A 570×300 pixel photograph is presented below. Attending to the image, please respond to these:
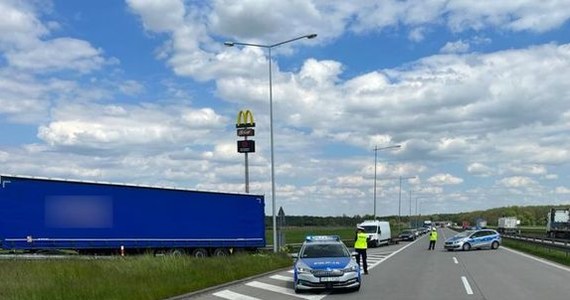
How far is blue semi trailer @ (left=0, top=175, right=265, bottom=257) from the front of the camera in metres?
25.4

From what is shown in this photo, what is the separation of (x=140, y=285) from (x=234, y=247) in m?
18.0

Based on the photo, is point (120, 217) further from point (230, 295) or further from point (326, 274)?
point (326, 274)

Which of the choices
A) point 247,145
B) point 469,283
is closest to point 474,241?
point 247,145

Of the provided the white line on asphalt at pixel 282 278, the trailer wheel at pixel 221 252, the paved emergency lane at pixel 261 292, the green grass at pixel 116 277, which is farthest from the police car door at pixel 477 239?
the paved emergency lane at pixel 261 292

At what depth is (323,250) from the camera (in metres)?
18.7

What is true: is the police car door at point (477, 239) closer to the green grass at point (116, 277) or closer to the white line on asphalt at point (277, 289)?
the green grass at point (116, 277)

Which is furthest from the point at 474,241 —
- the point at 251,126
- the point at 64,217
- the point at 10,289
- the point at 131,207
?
the point at 10,289

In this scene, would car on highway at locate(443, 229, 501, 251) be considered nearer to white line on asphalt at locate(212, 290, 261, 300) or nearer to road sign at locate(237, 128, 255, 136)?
road sign at locate(237, 128, 255, 136)

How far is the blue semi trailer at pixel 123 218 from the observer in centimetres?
2542

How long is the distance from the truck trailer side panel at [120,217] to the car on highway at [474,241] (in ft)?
47.8

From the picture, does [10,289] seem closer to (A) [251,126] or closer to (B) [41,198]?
(B) [41,198]

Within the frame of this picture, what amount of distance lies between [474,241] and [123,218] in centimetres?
2483

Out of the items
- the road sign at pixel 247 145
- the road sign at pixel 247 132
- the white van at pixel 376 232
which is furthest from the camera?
the white van at pixel 376 232

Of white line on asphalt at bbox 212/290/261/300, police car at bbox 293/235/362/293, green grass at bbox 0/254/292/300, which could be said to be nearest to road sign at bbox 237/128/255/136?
green grass at bbox 0/254/292/300
